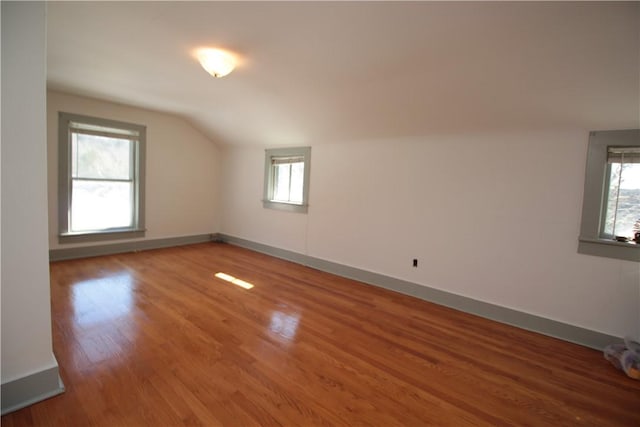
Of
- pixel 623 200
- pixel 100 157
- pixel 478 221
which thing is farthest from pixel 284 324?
pixel 100 157

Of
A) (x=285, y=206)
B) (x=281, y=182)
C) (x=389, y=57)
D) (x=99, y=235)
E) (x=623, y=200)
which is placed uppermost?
(x=389, y=57)

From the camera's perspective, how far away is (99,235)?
4539 millimetres

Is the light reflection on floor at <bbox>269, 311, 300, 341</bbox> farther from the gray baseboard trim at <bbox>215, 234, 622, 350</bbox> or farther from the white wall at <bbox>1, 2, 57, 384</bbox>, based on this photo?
the white wall at <bbox>1, 2, 57, 384</bbox>

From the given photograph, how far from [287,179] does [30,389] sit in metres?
3.86

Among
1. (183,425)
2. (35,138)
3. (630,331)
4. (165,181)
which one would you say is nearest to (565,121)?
(630,331)

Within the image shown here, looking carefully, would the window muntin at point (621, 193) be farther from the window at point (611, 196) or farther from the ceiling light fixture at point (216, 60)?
the ceiling light fixture at point (216, 60)

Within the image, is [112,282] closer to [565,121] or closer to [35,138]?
[35,138]

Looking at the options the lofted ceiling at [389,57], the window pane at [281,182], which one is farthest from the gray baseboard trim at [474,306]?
the lofted ceiling at [389,57]

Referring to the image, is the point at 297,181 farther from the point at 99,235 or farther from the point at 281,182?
the point at 99,235

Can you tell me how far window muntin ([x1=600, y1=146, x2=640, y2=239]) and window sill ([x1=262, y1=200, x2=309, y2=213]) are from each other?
11.0 feet

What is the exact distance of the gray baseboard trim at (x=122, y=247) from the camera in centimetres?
422

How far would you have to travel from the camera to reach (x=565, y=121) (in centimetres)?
252

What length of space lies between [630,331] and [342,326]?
2.33 m

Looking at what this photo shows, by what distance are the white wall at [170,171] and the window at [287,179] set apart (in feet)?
4.81
